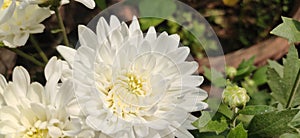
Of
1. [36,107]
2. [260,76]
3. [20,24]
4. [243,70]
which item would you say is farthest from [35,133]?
[260,76]

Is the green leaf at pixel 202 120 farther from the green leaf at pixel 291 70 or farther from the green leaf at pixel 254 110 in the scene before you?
the green leaf at pixel 291 70

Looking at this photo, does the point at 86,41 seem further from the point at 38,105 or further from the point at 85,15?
the point at 85,15

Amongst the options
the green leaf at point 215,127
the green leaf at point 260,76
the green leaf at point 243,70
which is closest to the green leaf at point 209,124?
the green leaf at point 215,127

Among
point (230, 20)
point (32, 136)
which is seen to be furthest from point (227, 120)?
point (230, 20)

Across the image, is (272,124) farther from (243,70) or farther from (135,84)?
(243,70)

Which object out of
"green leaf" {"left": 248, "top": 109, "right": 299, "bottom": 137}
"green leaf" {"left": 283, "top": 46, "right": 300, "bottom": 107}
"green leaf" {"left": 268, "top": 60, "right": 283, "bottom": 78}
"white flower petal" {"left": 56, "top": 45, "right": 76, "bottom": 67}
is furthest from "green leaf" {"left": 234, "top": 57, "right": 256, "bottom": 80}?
"white flower petal" {"left": 56, "top": 45, "right": 76, "bottom": 67}

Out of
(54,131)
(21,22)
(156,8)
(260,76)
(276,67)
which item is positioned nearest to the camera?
(54,131)
